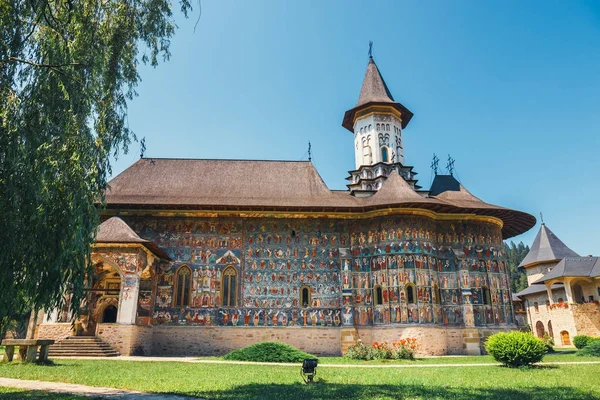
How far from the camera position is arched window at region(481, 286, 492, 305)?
2052 cm

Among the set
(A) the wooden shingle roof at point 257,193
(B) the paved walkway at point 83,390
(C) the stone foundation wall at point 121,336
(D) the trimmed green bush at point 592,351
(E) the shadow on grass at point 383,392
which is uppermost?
(A) the wooden shingle roof at point 257,193

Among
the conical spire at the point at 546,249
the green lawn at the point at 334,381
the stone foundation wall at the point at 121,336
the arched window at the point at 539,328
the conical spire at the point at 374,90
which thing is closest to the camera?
the green lawn at the point at 334,381

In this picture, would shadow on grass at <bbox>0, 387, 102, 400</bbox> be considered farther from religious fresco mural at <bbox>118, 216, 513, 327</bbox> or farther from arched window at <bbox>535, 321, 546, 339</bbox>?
arched window at <bbox>535, 321, 546, 339</bbox>

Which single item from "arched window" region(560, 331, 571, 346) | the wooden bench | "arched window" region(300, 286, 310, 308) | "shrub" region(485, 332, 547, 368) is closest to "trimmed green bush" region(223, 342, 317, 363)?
"arched window" region(300, 286, 310, 308)

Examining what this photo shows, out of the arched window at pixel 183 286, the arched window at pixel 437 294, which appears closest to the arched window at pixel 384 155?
the arched window at pixel 437 294

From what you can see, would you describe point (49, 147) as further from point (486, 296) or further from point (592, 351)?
point (592, 351)

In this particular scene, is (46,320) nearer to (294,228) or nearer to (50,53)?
(294,228)

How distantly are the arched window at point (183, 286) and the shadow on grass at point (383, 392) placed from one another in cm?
1161

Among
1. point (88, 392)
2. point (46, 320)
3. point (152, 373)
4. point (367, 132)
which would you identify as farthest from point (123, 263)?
point (367, 132)

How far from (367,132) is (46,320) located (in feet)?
62.0

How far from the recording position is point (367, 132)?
85.1 ft

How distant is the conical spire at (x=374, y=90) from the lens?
2612cm

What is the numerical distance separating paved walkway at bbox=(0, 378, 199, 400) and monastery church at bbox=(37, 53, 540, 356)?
8.44m

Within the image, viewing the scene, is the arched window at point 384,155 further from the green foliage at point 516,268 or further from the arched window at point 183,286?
the green foliage at point 516,268
